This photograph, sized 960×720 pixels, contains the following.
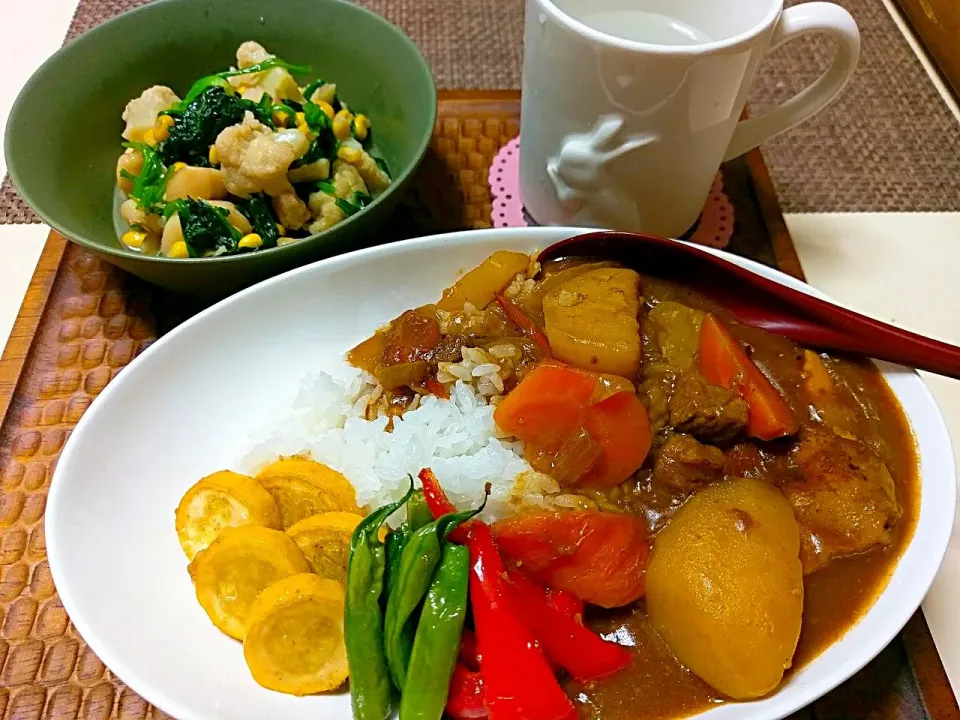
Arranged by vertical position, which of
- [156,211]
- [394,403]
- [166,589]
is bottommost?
[166,589]

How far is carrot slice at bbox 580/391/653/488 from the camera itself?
1.34 meters

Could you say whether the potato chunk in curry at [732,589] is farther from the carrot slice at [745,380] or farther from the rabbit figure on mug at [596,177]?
the rabbit figure on mug at [596,177]

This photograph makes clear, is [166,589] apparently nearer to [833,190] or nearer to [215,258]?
[215,258]

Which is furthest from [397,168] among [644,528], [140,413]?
[644,528]

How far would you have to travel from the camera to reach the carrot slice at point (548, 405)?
135 cm

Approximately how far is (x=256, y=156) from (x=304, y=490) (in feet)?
2.63

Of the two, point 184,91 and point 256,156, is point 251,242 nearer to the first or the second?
point 256,156

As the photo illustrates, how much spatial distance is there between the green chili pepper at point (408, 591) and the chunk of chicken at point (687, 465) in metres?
0.42

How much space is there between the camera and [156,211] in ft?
5.67

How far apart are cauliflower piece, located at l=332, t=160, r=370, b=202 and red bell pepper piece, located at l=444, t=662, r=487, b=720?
113cm

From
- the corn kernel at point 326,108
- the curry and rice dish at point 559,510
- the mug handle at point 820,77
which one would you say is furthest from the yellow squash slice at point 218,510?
the mug handle at point 820,77

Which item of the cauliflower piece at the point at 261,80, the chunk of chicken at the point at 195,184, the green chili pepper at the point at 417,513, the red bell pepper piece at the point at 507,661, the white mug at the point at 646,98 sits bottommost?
the red bell pepper piece at the point at 507,661

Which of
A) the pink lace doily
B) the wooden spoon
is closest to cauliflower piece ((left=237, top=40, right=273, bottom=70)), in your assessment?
the pink lace doily

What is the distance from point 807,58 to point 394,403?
1.97 m
